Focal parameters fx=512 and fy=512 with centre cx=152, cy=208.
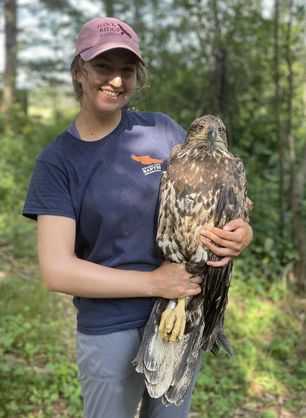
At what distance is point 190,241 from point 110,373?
23.8 inches

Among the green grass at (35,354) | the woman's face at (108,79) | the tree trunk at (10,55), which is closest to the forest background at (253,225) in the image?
the green grass at (35,354)

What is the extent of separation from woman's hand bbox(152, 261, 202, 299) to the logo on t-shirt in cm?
38

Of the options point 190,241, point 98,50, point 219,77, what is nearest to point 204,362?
point 190,241

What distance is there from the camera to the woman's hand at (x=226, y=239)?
5.88ft

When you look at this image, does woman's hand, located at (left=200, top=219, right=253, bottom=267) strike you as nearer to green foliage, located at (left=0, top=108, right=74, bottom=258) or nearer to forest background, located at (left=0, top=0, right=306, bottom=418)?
forest background, located at (left=0, top=0, right=306, bottom=418)

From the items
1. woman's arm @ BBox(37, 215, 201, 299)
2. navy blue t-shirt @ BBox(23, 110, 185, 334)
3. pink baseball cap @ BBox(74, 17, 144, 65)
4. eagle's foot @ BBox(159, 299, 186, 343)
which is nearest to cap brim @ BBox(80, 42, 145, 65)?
pink baseball cap @ BBox(74, 17, 144, 65)

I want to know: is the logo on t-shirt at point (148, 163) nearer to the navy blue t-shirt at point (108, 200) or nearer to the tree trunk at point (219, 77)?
the navy blue t-shirt at point (108, 200)

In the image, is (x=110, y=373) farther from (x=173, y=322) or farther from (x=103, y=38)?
(x=103, y=38)

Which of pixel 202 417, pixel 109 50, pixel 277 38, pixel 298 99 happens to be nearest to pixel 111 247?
pixel 109 50

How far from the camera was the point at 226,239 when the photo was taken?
1.80 metres

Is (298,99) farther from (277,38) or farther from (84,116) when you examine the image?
Result: (84,116)

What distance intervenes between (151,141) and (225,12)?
4464mm

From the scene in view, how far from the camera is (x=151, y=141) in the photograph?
6.74ft

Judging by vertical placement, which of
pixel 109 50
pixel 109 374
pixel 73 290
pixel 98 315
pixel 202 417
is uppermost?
pixel 109 50
